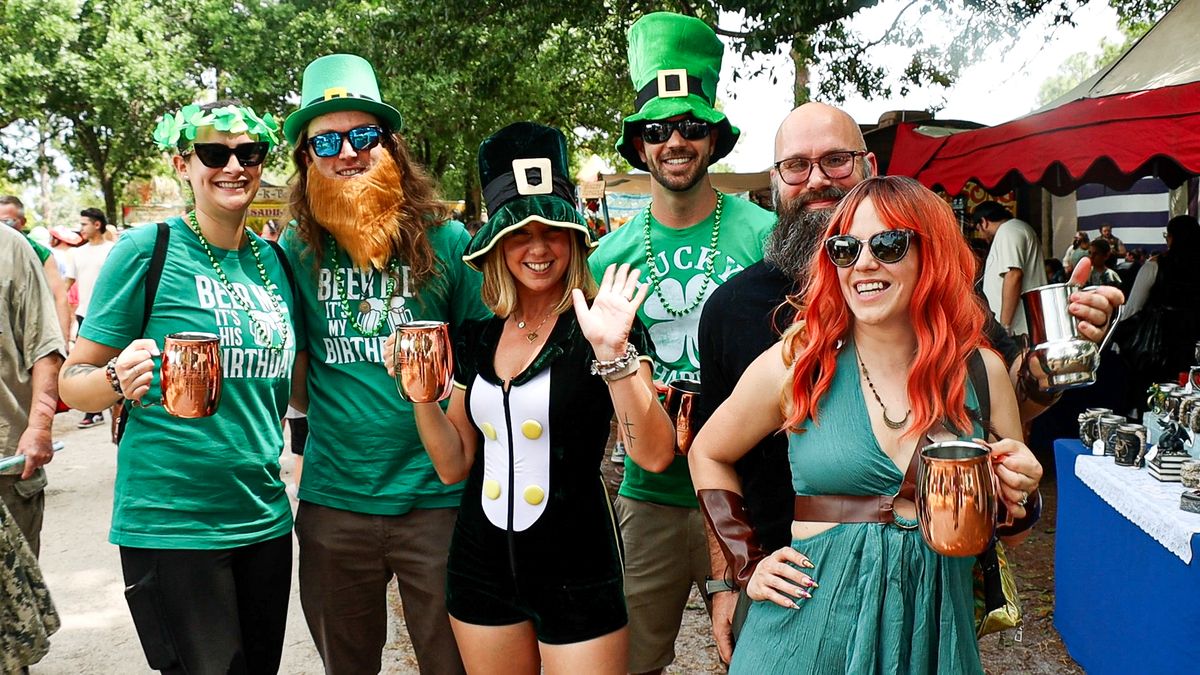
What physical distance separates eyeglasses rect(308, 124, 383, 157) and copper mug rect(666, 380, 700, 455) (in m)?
1.35

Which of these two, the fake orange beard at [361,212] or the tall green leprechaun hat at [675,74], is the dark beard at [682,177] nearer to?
the tall green leprechaun hat at [675,74]

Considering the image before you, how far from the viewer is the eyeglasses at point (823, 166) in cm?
268

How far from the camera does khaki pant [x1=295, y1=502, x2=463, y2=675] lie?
3033mm

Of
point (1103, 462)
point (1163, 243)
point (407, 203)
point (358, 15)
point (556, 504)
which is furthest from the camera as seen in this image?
point (358, 15)

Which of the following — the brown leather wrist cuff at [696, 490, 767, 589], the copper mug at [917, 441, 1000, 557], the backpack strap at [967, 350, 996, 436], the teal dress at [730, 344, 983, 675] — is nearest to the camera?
the copper mug at [917, 441, 1000, 557]

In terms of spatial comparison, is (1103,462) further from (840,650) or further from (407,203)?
(407,203)

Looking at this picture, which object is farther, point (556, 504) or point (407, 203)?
point (407, 203)

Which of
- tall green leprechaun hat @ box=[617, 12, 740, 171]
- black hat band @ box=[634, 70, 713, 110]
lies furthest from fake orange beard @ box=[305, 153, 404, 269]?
black hat band @ box=[634, 70, 713, 110]

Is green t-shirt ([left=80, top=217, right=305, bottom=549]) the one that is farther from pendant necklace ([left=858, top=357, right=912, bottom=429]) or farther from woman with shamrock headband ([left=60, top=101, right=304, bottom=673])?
pendant necklace ([left=858, top=357, right=912, bottom=429])

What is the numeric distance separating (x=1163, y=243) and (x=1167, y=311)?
5327 mm

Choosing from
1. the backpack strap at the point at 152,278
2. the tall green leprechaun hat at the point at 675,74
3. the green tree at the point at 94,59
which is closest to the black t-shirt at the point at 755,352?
the tall green leprechaun hat at the point at 675,74

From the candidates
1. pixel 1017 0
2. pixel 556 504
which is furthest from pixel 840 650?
pixel 1017 0

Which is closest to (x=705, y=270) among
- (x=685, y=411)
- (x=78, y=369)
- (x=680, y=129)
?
(x=680, y=129)

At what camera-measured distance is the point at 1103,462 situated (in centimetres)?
402
